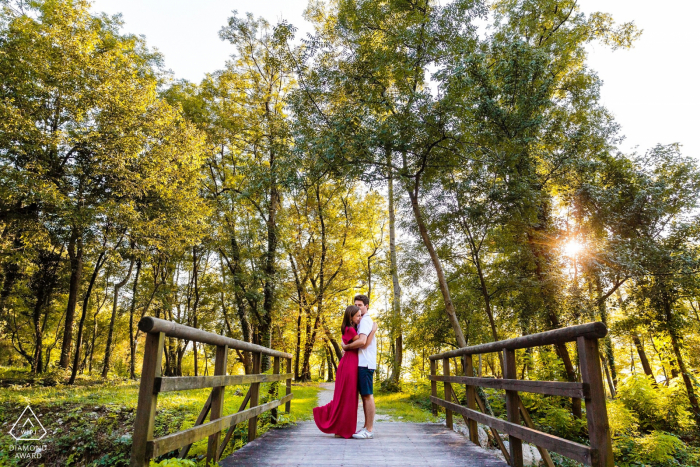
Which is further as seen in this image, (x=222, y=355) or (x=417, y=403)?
(x=417, y=403)

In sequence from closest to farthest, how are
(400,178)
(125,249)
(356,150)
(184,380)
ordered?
(184,380)
(356,150)
(400,178)
(125,249)

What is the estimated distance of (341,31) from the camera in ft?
34.8

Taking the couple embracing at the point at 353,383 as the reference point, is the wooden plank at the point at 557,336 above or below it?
above

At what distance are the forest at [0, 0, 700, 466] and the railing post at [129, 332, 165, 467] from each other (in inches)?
281

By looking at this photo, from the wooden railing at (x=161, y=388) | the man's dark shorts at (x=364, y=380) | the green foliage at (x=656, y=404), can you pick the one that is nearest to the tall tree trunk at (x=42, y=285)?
the man's dark shorts at (x=364, y=380)

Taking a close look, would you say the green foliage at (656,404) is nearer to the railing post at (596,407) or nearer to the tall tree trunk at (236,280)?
the railing post at (596,407)

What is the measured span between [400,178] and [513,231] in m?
4.09

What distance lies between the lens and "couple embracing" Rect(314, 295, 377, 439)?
5.36 metres

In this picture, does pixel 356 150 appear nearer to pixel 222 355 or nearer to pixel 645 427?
pixel 222 355

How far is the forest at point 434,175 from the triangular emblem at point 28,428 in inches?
106

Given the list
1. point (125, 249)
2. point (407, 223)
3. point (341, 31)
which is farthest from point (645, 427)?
point (125, 249)

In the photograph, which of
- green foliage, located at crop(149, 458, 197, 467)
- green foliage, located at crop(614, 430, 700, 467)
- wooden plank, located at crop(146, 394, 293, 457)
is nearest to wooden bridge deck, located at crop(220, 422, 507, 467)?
wooden plank, located at crop(146, 394, 293, 457)

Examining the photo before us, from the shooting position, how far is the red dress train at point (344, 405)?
5348 mm

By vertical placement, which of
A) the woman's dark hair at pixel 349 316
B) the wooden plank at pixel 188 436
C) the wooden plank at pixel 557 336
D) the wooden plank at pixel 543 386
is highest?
the woman's dark hair at pixel 349 316
